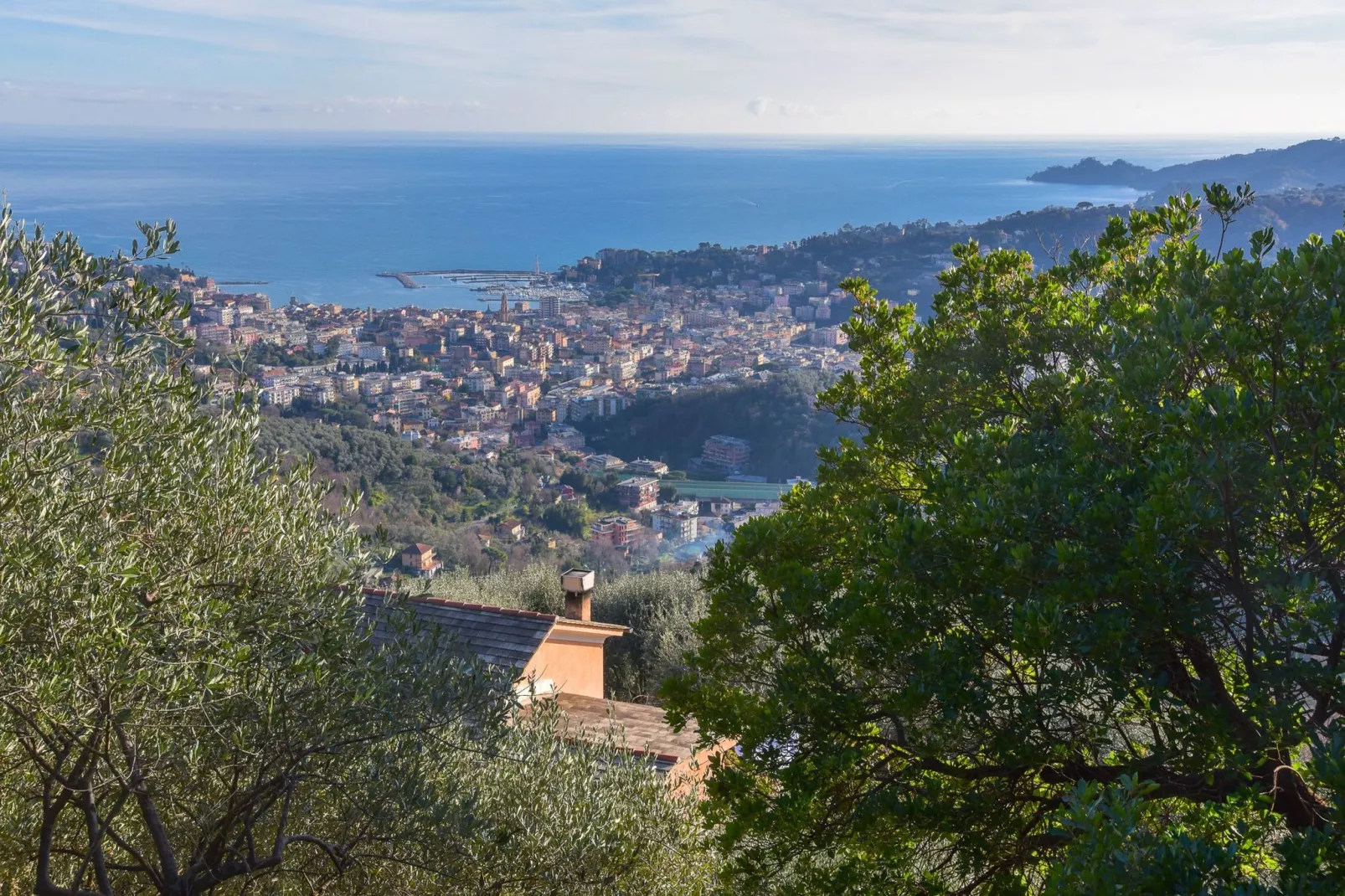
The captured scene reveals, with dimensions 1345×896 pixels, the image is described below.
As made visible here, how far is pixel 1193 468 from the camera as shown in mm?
4062

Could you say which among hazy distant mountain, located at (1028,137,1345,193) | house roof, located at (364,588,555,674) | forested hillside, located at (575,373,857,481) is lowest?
forested hillside, located at (575,373,857,481)

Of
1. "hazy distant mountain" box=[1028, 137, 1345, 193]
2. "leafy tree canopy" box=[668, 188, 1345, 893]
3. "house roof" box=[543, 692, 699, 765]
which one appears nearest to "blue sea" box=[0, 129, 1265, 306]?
"hazy distant mountain" box=[1028, 137, 1345, 193]

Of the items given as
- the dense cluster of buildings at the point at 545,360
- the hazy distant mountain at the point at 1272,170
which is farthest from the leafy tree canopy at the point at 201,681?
the dense cluster of buildings at the point at 545,360

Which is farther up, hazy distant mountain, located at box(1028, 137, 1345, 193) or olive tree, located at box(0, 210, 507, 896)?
hazy distant mountain, located at box(1028, 137, 1345, 193)

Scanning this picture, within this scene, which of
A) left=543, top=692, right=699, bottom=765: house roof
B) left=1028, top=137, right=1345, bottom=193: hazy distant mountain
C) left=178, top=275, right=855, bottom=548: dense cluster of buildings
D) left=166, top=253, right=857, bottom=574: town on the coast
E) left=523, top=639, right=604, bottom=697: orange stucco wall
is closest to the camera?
left=543, top=692, right=699, bottom=765: house roof

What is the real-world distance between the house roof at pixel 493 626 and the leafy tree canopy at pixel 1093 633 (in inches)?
233

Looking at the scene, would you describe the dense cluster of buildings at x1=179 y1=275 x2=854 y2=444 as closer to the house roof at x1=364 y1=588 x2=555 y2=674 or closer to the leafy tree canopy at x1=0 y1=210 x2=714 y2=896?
the house roof at x1=364 y1=588 x2=555 y2=674

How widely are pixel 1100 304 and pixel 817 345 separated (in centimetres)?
4751

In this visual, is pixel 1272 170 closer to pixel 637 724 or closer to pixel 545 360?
pixel 545 360

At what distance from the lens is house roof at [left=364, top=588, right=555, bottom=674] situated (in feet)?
37.8

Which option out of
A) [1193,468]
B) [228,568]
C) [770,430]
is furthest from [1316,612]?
[770,430]

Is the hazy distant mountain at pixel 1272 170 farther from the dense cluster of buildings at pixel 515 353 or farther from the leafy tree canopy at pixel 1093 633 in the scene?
the leafy tree canopy at pixel 1093 633

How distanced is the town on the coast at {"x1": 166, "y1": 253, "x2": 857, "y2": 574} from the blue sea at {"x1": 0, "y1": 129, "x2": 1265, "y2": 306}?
12.2m

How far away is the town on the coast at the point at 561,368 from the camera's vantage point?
112ft
